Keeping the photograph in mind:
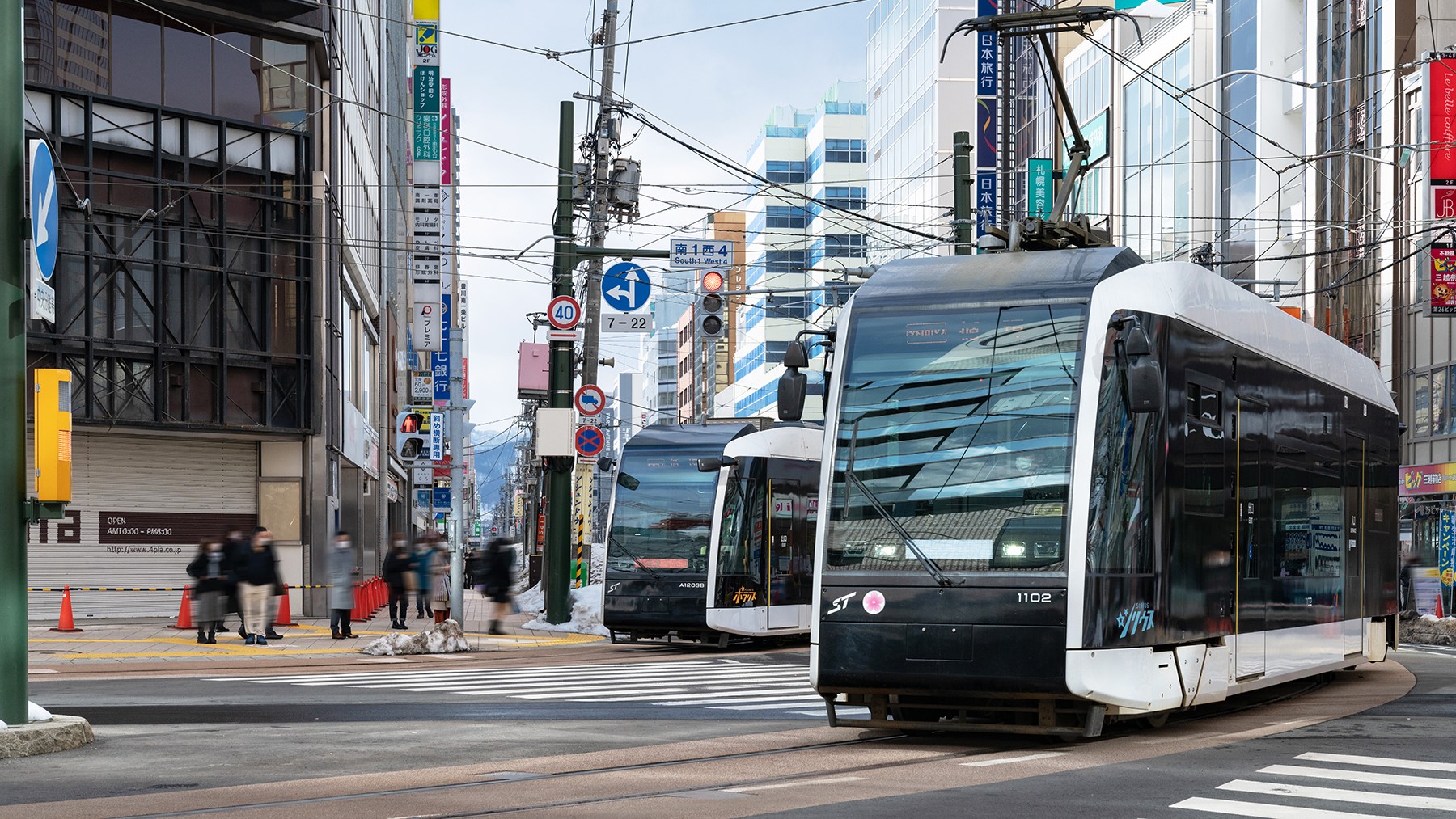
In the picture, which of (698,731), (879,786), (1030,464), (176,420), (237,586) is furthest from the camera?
(176,420)

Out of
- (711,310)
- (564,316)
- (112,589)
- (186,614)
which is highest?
(711,310)

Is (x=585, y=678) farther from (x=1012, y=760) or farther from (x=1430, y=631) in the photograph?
(x=1430, y=631)

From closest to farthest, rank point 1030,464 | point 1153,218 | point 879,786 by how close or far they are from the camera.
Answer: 1. point 879,786
2. point 1030,464
3. point 1153,218

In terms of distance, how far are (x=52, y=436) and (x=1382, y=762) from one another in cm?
912

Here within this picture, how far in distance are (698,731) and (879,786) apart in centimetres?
371

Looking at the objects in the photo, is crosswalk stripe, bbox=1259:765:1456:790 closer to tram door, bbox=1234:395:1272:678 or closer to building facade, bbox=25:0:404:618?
tram door, bbox=1234:395:1272:678

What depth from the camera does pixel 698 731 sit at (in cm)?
→ 1313

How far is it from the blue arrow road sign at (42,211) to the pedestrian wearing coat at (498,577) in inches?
642

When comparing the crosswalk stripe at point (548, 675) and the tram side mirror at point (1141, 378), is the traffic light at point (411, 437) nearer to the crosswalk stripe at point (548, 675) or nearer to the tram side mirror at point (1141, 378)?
the crosswalk stripe at point (548, 675)

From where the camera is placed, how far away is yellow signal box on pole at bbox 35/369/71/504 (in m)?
11.7

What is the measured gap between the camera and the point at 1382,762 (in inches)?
432

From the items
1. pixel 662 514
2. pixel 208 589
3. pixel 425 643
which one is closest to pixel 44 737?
pixel 425 643

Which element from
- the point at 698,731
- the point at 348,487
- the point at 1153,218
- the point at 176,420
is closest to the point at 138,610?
the point at 176,420

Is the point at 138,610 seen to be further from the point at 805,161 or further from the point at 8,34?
the point at 805,161
